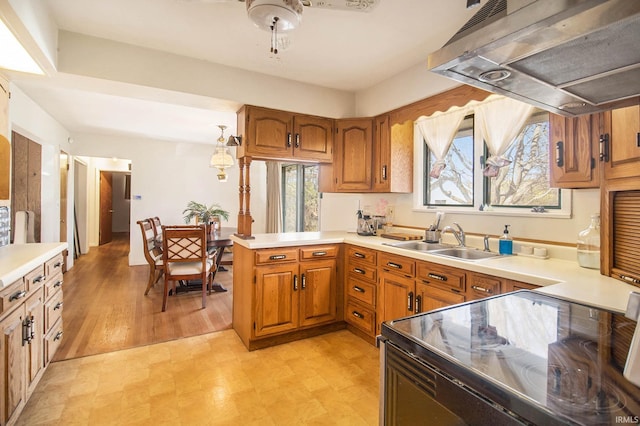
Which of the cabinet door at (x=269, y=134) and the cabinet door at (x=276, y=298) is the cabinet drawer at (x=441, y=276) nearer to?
the cabinet door at (x=276, y=298)

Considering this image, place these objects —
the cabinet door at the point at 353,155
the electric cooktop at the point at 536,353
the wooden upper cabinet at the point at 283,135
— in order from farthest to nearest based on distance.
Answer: the cabinet door at the point at 353,155 → the wooden upper cabinet at the point at 283,135 → the electric cooktop at the point at 536,353

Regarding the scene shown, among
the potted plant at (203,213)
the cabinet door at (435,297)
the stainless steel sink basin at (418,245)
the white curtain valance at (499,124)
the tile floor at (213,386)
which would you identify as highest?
the white curtain valance at (499,124)

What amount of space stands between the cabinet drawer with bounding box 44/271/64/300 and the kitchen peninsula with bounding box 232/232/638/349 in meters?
1.36

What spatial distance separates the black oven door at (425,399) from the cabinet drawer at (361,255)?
178cm

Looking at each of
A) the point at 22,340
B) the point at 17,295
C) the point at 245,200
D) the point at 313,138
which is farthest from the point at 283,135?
the point at 22,340

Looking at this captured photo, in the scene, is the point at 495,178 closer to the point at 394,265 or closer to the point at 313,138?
the point at 394,265

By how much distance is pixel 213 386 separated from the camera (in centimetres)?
215

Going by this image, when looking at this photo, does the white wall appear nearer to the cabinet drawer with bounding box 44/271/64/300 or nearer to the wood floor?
the wood floor

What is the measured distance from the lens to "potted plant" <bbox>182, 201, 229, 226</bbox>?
16.6ft

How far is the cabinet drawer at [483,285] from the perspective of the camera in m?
1.81

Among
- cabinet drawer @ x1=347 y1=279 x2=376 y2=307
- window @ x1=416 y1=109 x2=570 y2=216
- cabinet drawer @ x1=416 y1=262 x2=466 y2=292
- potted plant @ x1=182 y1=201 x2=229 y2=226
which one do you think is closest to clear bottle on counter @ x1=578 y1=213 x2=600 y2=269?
window @ x1=416 y1=109 x2=570 y2=216

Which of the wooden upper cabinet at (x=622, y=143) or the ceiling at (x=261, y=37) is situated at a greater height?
the ceiling at (x=261, y=37)

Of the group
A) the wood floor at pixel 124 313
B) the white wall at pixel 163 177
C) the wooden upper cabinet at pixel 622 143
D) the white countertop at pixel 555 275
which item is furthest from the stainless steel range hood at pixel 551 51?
the white wall at pixel 163 177

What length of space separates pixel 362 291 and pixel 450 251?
838mm
